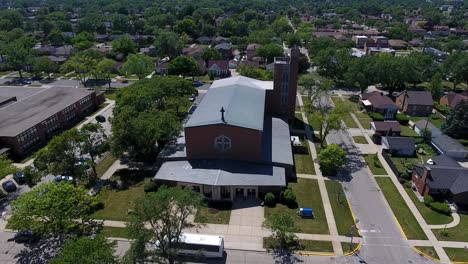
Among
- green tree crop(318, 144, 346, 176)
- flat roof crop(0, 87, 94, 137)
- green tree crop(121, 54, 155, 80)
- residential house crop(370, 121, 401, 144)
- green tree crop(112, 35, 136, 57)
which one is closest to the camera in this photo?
green tree crop(318, 144, 346, 176)

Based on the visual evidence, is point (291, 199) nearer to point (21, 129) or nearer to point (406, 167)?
point (406, 167)

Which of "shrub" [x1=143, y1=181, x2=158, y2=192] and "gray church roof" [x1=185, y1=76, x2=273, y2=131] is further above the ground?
"gray church roof" [x1=185, y1=76, x2=273, y2=131]

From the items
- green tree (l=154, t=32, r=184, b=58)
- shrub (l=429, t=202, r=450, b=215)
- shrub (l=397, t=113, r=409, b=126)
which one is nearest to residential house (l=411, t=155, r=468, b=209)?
shrub (l=429, t=202, r=450, b=215)

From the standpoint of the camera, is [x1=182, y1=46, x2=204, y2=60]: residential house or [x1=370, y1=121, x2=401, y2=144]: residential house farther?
[x1=182, y1=46, x2=204, y2=60]: residential house

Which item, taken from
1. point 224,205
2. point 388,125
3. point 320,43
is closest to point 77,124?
point 224,205

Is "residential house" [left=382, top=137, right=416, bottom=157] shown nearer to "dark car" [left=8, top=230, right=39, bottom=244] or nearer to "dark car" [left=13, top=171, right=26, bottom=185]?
"dark car" [left=8, top=230, right=39, bottom=244]

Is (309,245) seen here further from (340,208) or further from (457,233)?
(457,233)

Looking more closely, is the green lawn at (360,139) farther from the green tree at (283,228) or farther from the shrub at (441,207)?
the green tree at (283,228)
